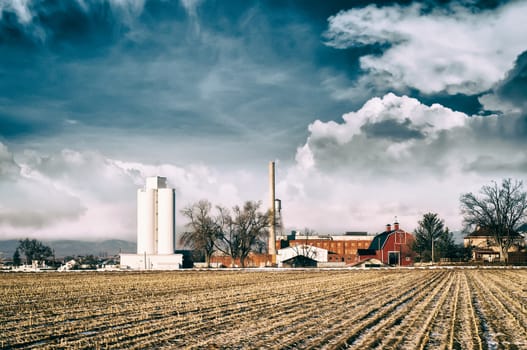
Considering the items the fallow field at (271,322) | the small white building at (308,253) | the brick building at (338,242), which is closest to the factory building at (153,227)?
the small white building at (308,253)

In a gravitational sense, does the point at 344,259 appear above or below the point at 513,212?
below

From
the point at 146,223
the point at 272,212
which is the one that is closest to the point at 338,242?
the point at 272,212

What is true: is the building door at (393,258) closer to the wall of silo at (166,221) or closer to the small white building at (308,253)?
the small white building at (308,253)

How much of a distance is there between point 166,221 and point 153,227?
2.60m

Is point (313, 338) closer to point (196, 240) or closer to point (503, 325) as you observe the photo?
point (503, 325)

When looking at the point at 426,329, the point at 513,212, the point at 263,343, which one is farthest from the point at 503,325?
the point at 513,212

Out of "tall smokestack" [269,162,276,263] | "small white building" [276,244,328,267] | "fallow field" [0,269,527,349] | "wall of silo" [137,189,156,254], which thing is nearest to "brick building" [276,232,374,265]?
"small white building" [276,244,328,267]

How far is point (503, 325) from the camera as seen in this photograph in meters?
20.2

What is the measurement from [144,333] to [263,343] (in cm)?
415

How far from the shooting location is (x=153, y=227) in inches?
4188

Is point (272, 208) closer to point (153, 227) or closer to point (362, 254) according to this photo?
point (362, 254)

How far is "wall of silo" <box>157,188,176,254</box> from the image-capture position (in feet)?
347

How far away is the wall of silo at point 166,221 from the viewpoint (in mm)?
105875

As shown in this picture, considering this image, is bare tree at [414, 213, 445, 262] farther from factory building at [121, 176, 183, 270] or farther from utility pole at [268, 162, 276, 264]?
factory building at [121, 176, 183, 270]
